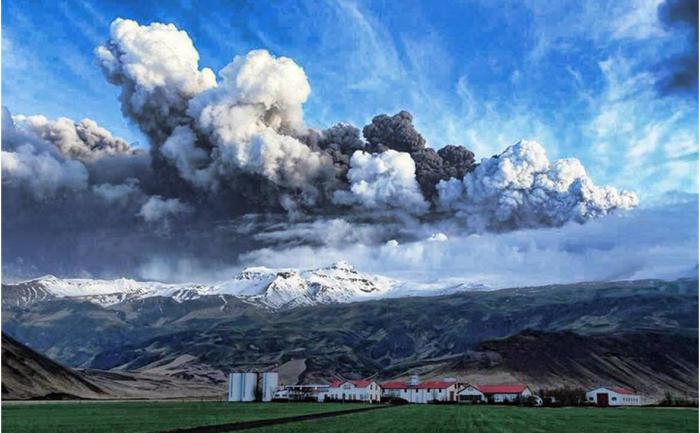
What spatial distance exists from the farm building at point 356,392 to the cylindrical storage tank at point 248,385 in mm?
16357

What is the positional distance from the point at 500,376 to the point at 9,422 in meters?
144

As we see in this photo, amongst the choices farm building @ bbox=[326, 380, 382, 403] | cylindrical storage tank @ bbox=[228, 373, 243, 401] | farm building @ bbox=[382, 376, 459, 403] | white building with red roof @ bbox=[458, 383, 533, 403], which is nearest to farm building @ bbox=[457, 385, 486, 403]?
white building with red roof @ bbox=[458, 383, 533, 403]

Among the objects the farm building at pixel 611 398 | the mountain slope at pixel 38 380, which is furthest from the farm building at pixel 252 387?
the farm building at pixel 611 398

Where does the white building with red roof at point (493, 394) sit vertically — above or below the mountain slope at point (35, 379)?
below

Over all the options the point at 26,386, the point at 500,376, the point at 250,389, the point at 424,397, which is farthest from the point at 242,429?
the point at 500,376

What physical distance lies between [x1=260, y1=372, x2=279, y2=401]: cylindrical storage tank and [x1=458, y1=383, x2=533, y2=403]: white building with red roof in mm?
→ 39341

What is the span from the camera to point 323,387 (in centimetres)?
15412

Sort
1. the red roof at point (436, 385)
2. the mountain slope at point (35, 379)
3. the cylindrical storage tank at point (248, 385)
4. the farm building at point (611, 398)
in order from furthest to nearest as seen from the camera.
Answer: the mountain slope at point (35, 379) < the cylindrical storage tank at point (248, 385) < the red roof at point (436, 385) < the farm building at point (611, 398)

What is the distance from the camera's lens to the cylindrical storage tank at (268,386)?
14962 cm

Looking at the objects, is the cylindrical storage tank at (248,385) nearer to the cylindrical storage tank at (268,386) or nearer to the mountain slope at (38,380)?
the cylindrical storage tank at (268,386)

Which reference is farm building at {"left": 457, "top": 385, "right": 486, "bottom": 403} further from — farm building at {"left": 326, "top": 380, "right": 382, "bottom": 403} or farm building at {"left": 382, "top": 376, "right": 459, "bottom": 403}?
farm building at {"left": 326, "top": 380, "right": 382, "bottom": 403}

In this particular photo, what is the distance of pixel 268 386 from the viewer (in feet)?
500

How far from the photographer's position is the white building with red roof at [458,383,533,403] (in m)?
131

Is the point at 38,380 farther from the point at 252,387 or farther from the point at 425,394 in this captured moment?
the point at 425,394
